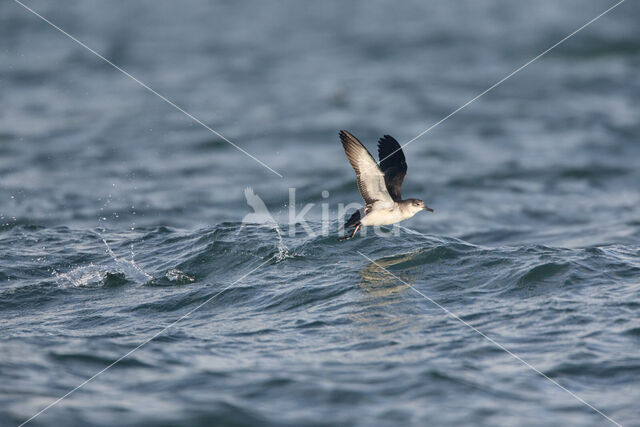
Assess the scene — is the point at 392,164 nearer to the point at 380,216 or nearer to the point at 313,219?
the point at 380,216

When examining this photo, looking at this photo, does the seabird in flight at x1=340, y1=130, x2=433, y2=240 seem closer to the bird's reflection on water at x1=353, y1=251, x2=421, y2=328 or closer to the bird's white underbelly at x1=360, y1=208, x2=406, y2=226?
the bird's white underbelly at x1=360, y1=208, x2=406, y2=226

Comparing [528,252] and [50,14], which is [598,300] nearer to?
[528,252]

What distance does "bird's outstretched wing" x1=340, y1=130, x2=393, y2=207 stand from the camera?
30.4 ft

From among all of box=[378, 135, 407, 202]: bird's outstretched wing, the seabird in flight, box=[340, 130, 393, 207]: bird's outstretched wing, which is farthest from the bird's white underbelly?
box=[378, 135, 407, 202]: bird's outstretched wing

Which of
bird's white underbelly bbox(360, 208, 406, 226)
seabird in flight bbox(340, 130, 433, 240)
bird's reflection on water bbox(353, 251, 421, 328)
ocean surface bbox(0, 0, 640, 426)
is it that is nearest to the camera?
ocean surface bbox(0, 0, 640, 426)

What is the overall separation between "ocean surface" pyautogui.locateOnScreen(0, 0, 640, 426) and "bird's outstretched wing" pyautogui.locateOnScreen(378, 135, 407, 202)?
96 cm

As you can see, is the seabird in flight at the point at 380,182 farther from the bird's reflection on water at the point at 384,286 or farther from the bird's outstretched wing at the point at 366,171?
the bird's reflection on water at the point at 384,286

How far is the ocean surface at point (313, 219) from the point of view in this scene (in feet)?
23.0

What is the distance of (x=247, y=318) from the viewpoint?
335 inches

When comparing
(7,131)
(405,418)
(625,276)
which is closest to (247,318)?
(405,418)

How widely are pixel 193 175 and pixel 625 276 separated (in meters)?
10.5

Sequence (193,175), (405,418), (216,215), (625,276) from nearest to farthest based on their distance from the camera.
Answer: (405,418), (625,276), (216,215), (193,175)

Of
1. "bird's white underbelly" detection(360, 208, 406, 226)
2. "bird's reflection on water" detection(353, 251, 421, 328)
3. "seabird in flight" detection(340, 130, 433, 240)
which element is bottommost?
"bird's reflection on water" detection(353, 251, 421, 328)

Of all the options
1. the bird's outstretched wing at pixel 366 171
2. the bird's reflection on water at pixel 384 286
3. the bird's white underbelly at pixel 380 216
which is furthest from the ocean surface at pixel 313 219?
the bird's outstretched wing at pixel 366 171
